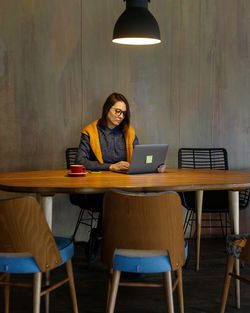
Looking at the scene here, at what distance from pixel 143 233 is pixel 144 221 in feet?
0.21

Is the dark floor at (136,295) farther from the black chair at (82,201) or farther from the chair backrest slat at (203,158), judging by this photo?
the chair backrest slat at (203,158)

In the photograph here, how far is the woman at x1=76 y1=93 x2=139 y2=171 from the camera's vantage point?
3.71 meters

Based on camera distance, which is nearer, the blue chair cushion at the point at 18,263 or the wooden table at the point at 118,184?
the blue chair cushion at the point at 18,263

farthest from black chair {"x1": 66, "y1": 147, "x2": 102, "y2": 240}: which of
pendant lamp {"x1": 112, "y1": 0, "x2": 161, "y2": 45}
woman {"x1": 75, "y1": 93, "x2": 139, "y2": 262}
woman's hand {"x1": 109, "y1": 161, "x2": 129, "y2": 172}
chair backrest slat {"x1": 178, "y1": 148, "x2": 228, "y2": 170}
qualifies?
pendant lamp {"x1": 112, "y1": 0, "x2": 161, "y2": 45}

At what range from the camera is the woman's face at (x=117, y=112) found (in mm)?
3764

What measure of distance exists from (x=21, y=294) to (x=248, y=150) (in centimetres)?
318

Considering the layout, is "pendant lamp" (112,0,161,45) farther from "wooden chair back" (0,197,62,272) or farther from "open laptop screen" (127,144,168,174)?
"wooden chair back" (0,197,62,272)

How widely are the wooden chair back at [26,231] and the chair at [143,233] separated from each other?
0.30m

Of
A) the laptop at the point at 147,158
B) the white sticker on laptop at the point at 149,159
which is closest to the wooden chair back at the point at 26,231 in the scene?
the laptop at the point at 147,158

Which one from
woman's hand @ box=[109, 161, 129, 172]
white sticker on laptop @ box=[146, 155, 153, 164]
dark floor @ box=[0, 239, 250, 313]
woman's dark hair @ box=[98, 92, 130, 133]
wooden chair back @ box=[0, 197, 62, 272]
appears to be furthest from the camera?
woman's dark hair @ box=[98, 92, 130, 133]

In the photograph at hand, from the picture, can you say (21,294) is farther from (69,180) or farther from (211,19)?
(211,19)

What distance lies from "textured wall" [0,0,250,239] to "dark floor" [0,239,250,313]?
143cm

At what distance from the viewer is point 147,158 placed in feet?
10.2

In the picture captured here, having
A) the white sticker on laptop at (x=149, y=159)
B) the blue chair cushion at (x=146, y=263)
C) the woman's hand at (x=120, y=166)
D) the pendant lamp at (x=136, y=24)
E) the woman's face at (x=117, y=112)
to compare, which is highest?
the pendant lamp at (x=136, y=24)
